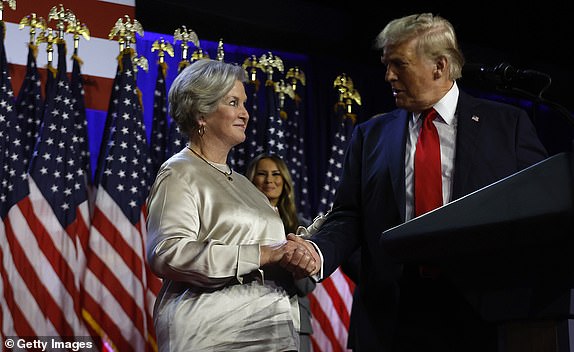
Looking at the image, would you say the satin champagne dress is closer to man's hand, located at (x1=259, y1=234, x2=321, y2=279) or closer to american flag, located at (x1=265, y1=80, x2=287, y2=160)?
man's hand, located at (x1=259, y1=234, x2=321, y2=279)

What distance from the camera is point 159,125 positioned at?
5418 millimetres

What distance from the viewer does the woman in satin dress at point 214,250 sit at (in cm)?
196

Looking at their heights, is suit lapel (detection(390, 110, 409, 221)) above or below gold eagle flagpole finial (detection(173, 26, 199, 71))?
below

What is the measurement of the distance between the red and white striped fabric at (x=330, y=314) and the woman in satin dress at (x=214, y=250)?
3.16 m

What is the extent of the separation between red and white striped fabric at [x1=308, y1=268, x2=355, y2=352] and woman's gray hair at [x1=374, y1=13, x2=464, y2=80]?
3248mm

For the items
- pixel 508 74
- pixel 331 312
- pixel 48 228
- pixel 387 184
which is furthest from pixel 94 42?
pixel 508 74

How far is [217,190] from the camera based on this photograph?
2129 millimetres

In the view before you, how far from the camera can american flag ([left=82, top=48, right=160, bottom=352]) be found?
183 inches

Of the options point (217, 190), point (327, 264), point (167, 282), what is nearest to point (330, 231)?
point (327, 264)

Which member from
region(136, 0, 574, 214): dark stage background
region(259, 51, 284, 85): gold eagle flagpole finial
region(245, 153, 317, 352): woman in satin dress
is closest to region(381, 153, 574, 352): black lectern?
region(245, 153, 317, 352): woman in satin dress

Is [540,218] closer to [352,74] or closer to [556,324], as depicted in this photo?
[556,324]

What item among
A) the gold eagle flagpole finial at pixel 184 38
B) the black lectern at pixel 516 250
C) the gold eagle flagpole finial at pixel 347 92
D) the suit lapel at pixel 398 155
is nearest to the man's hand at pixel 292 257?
the suit lapel at pixel 398 155

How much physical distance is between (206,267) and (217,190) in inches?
10.9

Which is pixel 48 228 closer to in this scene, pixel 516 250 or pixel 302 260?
pixel 302 260
